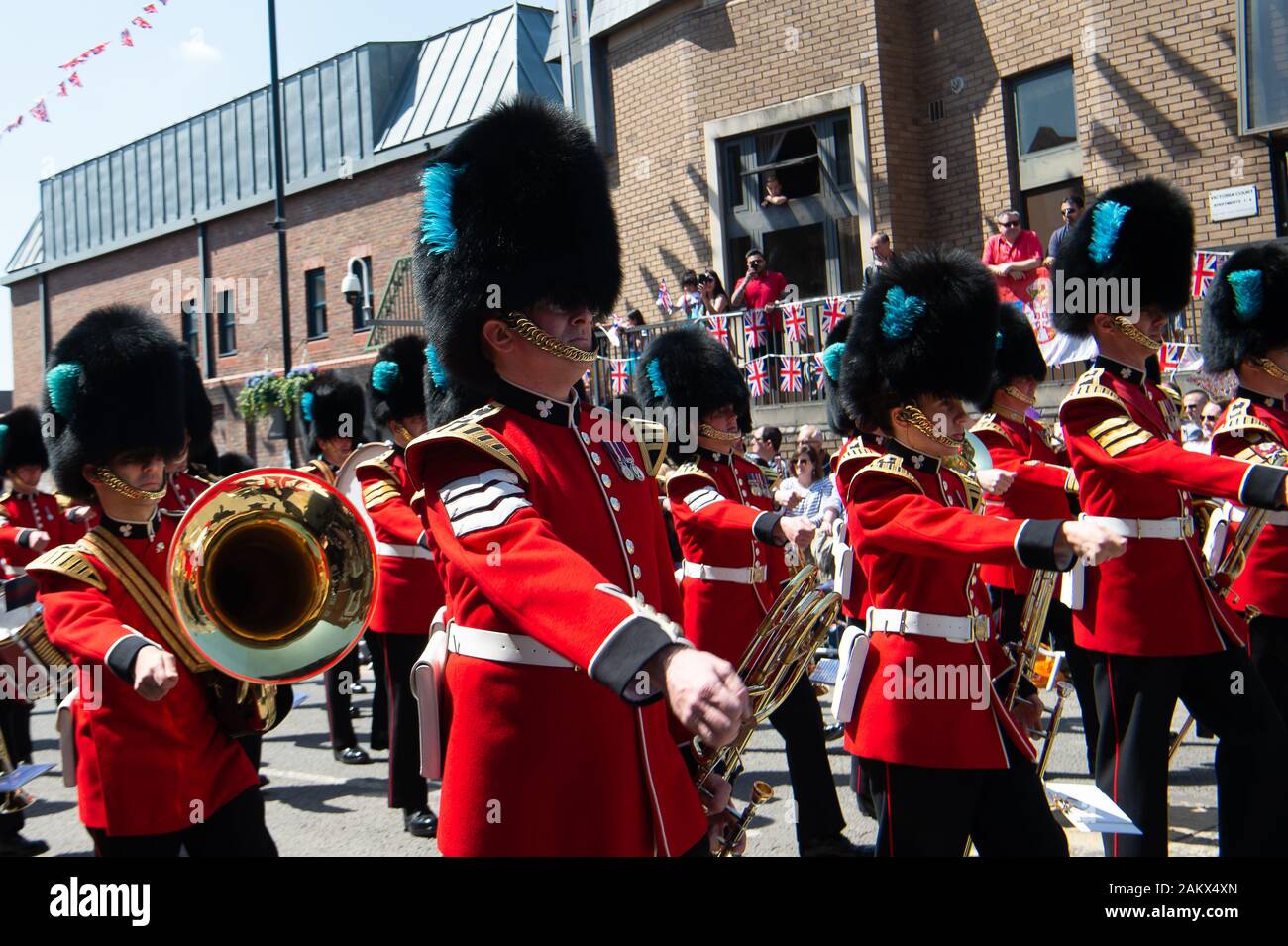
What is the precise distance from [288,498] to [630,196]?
45.0ft

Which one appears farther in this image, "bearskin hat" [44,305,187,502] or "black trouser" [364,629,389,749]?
"black trouser" [364,629,389,749]

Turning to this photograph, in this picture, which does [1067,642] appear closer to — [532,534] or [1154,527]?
[1154,527]

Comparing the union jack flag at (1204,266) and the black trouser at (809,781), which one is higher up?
the union jack flag at (1204,266)

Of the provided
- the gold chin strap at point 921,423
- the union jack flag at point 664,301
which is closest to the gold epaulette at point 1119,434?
the gold chin strap at point 921,423

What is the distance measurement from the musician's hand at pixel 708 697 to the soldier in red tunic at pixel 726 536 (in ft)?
9.24

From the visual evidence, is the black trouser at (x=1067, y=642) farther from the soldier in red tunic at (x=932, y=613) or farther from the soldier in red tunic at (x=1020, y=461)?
the soldier in red tunic at (x=932, y=613)

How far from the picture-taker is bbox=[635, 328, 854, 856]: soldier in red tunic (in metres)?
5.25

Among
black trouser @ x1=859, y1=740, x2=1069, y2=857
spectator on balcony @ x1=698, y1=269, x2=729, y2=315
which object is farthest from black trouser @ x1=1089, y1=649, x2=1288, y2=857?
spectator on balcony @ x1=698, y1=269, x2=729, y2=315

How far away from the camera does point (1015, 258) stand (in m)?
11.6

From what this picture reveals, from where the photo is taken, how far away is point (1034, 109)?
1371cm

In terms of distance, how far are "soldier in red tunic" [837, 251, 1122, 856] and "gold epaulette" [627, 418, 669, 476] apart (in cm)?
81

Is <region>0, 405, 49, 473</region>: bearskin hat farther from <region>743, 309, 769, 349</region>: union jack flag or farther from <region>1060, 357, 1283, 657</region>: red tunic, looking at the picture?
<region>1060, 357, 1283, 657</region>: red tunic

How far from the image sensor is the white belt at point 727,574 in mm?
5914

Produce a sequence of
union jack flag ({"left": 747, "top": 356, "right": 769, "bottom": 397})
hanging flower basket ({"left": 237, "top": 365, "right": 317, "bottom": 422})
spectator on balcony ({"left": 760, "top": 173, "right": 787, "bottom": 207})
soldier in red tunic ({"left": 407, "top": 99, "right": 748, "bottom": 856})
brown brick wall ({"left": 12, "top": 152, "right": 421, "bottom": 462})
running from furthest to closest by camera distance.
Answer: brown brick wall ({"left": 12, "top": 152, "right": 421, "bottom": 462}), hanging flower basket ({"left": 237, "top": 365, "right": 317, "bottom": 422}), spectator on balcony ({"left": 760, "top": 173, "right": 787, "bottom": 207}), union jack flag ({"left": 747, "top": 356, "right": 769, "bottom": 397}), soldier in red tunic ({"left": 407, "top": 99, "right": 748, "bottom": 856})
